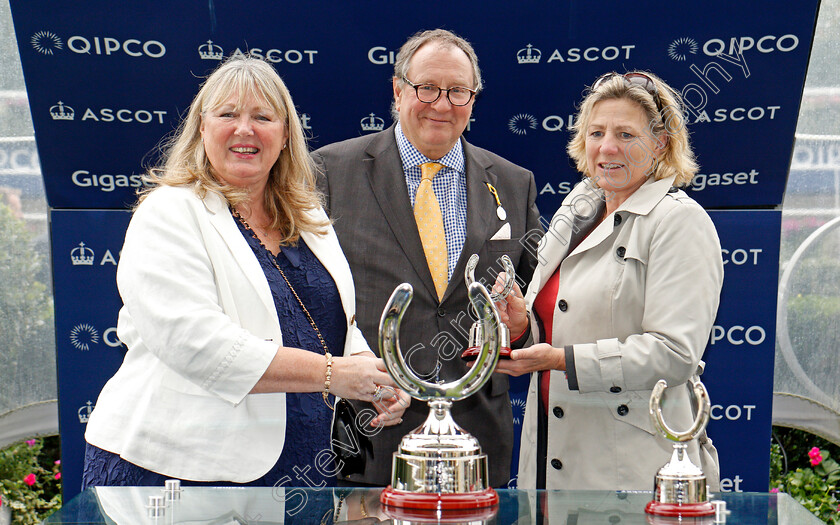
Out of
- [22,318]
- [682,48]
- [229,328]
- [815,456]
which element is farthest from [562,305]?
[22,318]

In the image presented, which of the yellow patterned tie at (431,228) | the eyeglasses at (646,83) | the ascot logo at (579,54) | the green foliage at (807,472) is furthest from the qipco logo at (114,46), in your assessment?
the green foliage at (807,472)

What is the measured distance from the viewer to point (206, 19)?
3.91 metres

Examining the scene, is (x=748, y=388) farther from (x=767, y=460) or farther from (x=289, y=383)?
(x=289, y=383)

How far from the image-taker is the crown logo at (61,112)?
407cm

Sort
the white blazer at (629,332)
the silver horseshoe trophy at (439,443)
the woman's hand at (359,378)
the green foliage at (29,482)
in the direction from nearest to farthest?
the silver horseshoe trophy at (439,443) < the woman's hand at (359,378) < the white blazer at (629,332) < the green foliage at (29,482)

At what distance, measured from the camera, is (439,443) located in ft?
5.29

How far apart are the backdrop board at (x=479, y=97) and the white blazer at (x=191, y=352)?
1.91 metres

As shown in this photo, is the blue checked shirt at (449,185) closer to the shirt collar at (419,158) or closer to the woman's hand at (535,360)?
the shirt collar at (419,158)

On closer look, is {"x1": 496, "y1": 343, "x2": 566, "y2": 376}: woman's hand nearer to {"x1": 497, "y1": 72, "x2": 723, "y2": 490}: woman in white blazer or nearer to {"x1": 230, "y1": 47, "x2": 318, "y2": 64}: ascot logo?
{"x1": 497, "y1": 72, "x2": 723, "y2": 490}: woman in white blazer

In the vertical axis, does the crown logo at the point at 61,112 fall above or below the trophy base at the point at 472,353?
above

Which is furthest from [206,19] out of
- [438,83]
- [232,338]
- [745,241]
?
[745,241]

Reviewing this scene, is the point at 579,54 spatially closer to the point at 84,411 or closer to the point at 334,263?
the point at 334,263

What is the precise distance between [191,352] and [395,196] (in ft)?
4.28

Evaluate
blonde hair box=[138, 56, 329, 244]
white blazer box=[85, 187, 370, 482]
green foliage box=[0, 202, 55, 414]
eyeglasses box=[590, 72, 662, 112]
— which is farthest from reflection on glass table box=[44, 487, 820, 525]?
green foliage box=[0, 202, 55, 414]
